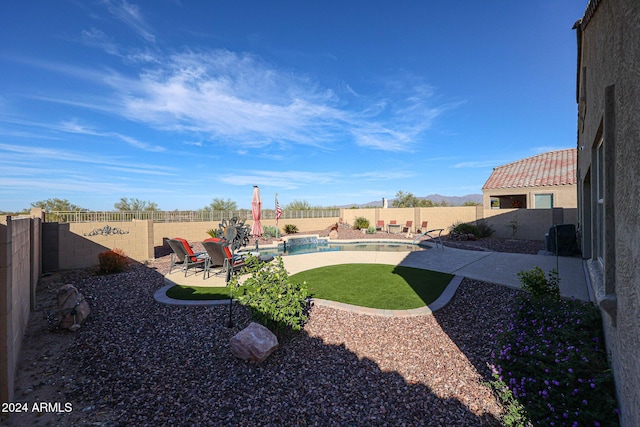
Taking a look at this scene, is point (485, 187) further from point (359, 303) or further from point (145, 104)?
point (145, 104)

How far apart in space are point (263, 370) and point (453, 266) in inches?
239

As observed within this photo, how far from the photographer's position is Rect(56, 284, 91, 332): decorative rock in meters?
4.46

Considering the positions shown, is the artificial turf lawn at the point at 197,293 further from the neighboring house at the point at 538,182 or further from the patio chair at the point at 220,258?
the neighboring house at the point at 538,182

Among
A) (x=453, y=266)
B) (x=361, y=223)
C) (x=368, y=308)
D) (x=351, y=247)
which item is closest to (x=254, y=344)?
(x=368, y=308)

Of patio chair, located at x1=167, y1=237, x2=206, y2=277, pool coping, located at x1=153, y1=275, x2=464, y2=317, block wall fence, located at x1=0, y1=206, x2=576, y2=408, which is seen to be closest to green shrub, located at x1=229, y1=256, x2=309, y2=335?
pool coping, located at x1=153, y1=275, x2=464, y2=317

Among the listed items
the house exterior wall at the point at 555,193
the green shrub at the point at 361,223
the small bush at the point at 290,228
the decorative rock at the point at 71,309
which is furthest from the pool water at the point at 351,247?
the house exterior wall at the point at 555,193

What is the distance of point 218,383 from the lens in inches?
130

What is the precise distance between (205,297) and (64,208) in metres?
20.0

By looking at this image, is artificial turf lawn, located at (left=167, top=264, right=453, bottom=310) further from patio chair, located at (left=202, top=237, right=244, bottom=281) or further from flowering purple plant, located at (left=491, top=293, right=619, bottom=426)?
flowering purple plant, located at (left=491, top=293, right=619, bottom=426)

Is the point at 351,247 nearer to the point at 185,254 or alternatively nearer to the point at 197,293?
the point at 185,254

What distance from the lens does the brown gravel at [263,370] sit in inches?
110

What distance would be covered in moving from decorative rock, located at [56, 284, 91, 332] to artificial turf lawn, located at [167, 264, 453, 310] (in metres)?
1.44

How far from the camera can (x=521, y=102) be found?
47.1 ft

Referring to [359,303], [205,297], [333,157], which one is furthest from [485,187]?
Answer: [205,297]
